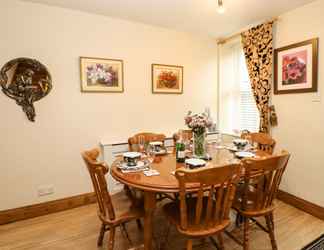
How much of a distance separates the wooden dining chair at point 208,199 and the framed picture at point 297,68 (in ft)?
6.19

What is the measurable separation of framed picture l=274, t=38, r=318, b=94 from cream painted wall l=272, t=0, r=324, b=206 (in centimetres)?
6

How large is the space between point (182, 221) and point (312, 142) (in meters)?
2.11

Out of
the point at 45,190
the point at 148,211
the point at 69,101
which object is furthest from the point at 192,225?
the point at 69,101

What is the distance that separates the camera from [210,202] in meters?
1.43

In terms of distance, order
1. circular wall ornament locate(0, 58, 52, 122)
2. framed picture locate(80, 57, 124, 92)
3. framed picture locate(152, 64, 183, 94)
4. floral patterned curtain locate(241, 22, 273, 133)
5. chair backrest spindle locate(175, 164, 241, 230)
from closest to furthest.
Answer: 1. chair backrest spindle locate(175, 164, 241, 230)
2. circular wall ornament locate(0, 58, 52, 122)
3. framed picture locate(80, 57, 124, 92)
4. floral patterned curtain locate(241, 22, 273, 133)
5. framed picture locate(152, 64, 183, 94)

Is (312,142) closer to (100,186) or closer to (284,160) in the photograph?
(284,160)

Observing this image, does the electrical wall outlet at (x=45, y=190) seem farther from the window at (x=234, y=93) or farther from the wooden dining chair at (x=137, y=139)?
the window at (x=234, y=93)

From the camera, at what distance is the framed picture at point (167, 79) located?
334 cm

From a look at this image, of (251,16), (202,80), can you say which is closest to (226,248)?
(202,80)

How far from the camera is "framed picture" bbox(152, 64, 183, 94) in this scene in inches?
132

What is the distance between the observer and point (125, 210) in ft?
5.74

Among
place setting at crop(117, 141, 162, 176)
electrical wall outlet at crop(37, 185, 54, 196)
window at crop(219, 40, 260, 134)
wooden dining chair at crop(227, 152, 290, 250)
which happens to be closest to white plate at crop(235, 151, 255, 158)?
wooden dining chair at crop(227, 152, 290, 250)

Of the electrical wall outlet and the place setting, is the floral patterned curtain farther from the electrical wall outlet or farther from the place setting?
the electrical wall outlet

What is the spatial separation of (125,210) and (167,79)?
2.28m
